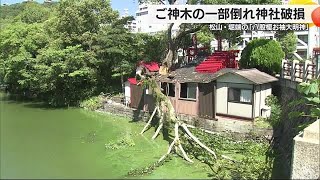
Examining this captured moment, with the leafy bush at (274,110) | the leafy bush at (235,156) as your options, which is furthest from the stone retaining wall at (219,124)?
the leafy bush at (274,110)

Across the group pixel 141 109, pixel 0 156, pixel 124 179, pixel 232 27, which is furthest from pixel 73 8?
pixel 124 179

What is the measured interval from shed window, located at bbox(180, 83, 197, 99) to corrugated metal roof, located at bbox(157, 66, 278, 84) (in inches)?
10.0

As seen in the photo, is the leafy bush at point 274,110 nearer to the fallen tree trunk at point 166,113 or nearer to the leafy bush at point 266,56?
the leafy bush at point 266,56

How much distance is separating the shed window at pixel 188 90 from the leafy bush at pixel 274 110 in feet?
10.9

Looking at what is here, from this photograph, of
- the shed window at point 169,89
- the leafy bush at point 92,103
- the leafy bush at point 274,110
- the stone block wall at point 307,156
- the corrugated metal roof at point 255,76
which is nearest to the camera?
the stone block wall at point 307,156

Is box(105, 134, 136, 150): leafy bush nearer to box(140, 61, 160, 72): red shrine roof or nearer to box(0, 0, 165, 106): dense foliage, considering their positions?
box(140, 61, 160, 72): red shrine roof

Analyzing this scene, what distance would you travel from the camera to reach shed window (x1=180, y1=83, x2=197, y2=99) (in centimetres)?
1737

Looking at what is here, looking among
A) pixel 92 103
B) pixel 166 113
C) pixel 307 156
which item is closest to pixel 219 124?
pixel 166 113

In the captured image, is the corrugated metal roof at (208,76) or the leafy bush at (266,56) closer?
the corrugated metal roof at (208,76)

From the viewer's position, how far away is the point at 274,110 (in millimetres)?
15633

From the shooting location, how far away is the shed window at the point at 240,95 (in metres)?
15.8

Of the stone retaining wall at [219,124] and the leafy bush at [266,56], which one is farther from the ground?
the leafy bush at [266,56]

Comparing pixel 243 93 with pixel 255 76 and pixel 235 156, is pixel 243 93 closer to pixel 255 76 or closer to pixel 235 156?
pixel 255 76

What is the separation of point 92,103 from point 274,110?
11922mm
